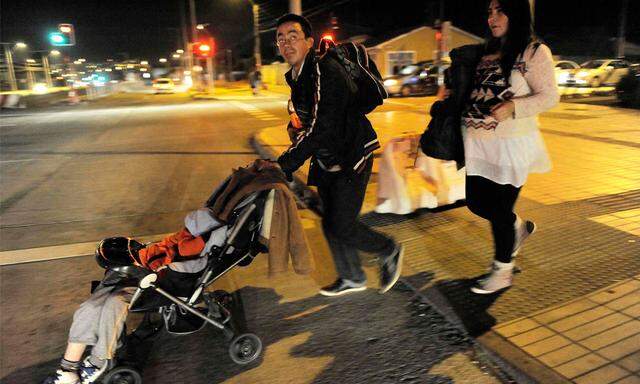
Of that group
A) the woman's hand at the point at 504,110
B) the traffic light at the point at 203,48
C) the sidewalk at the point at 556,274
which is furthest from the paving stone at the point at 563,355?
the traffic light at the point at 203,48

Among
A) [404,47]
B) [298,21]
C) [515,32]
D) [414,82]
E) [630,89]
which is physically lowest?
[630,89]

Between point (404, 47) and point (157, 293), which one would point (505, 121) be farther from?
point (404, 47)

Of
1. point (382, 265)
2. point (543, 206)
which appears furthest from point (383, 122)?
point (382, 265)

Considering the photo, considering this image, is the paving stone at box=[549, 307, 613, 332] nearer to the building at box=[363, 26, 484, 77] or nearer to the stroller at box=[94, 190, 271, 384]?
the stroller at box=[94, 190, 271, 384]

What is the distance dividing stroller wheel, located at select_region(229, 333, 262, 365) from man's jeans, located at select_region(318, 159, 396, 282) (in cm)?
96

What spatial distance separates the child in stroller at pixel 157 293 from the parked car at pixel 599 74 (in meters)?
22.6

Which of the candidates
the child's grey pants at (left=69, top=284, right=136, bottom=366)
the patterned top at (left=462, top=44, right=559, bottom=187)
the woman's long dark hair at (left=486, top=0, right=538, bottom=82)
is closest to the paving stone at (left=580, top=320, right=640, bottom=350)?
the patterned top at (left=462, top=44, right=559, bottom=187)

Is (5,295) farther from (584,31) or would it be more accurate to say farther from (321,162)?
(584,31)

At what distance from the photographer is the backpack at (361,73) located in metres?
3.33

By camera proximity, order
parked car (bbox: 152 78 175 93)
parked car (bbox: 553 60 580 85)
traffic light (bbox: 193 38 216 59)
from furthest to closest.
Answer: parked car (bbox: 152 78 175 93)
traffic light (bbox: 193 38 216 59)
parked car (bbox: 553 60 580 85)

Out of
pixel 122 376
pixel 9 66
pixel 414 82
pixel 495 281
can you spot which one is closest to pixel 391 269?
pixel 495 281

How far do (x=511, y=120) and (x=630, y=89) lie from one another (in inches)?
558

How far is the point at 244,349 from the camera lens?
2980 mm

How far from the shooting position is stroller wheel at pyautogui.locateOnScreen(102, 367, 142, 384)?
269 centimetres
